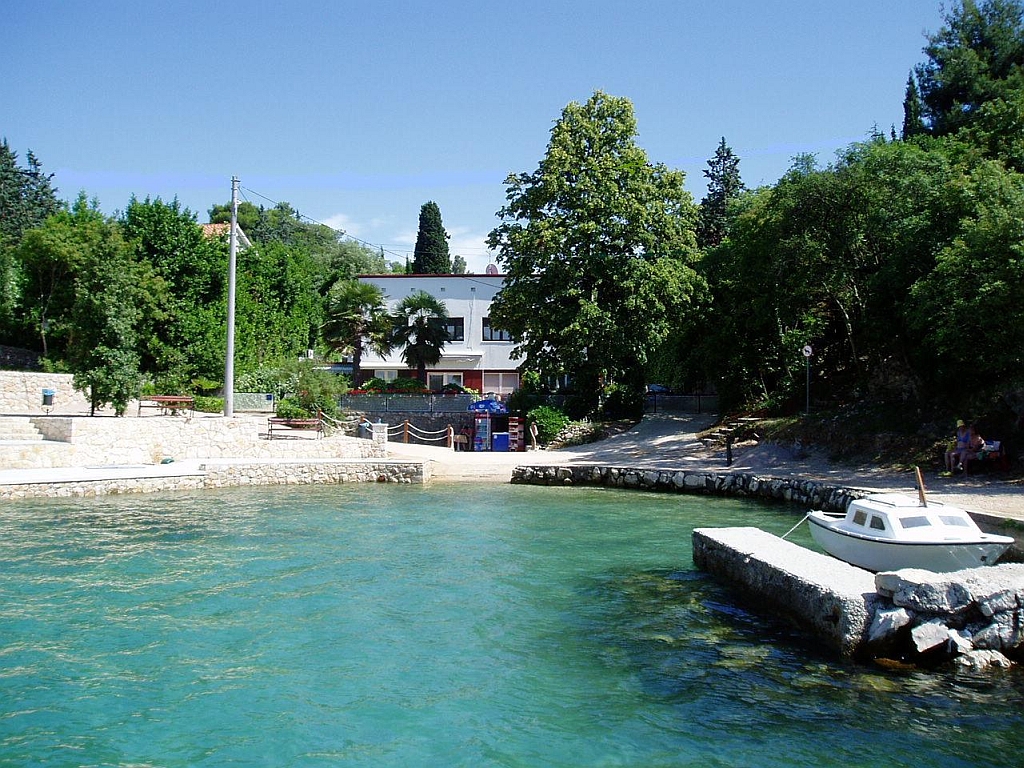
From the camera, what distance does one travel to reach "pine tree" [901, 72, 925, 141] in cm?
3838

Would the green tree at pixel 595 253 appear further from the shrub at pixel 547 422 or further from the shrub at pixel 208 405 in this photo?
the shrub at pixel 208 405

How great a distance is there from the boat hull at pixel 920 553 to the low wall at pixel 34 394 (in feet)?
86.4

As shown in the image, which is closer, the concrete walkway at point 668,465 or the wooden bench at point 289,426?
the concrete walkway at point 668,465

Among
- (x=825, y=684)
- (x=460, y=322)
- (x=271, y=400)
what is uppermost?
(x=460, y=322)

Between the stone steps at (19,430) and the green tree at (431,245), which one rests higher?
the green tree at (431,245)

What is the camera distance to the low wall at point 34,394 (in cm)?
2906

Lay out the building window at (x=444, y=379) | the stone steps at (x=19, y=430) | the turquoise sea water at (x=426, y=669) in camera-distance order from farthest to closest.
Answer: the building window at (x=444, y=379) → the stone steps at (x=19, y=430) → the turquoise sea water at (x=426, y=669)

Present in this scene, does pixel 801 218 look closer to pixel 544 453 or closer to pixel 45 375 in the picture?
pixel 544 453

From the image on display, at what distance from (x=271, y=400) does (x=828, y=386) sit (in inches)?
878

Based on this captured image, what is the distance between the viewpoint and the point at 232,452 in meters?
25.3

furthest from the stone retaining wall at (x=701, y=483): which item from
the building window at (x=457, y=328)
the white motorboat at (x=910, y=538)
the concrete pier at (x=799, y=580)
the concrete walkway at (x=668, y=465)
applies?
the building window at (x=457, y=328)

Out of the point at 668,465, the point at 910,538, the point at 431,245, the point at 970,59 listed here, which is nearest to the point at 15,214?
the point at 431,245

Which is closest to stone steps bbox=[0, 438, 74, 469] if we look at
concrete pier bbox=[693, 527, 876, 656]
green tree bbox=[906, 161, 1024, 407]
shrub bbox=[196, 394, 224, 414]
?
shrub bbox=[196, 394, 224, 414]

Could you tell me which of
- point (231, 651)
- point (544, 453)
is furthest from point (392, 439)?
point (231, 651)
